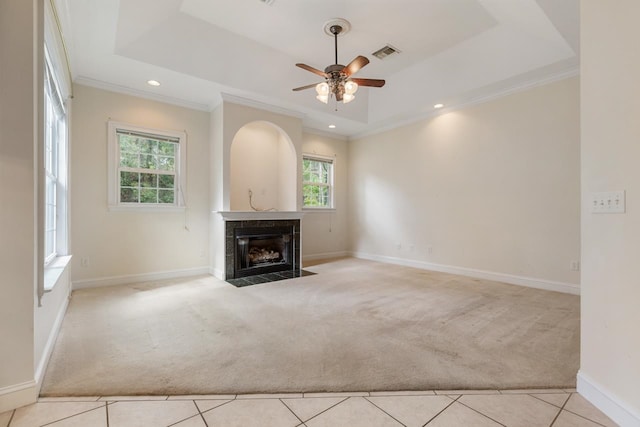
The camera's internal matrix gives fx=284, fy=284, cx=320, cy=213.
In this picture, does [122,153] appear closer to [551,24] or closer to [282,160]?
[282,160]

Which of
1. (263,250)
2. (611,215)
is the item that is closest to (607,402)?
(611,215)

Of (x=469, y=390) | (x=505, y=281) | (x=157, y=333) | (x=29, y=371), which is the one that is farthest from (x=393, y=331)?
(x=505, y=281)

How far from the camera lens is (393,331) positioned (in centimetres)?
253

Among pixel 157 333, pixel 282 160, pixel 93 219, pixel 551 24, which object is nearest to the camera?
pixel 157 333

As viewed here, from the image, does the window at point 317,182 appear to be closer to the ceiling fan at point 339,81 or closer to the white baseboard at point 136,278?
the white baseboard at point 136,278

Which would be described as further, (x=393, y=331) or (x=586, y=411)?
(x=393, y=331)

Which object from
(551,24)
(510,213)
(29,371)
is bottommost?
(29,371)

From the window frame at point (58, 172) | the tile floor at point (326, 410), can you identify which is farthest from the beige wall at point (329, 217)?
the tile floor at point (326, 410)

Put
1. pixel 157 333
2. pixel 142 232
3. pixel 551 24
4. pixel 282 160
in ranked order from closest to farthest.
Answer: pixel 157 333, pixel 551 24, pixel 142 232, pixel 282 160

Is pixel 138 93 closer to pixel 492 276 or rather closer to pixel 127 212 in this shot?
pixel 127 212

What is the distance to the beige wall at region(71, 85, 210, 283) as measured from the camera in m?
3.78

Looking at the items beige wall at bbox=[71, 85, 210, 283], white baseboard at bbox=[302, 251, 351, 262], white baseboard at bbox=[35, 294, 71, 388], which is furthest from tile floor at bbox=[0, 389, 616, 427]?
white baseboard at bbox=[302, 251, 351, 262]

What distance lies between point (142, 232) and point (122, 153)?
118cm

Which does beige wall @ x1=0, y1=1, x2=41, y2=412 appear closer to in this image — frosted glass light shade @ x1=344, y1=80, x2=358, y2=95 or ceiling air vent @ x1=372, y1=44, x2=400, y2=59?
frosted glass light shade @ x1=344, y1=80, x2=358, y2=95
